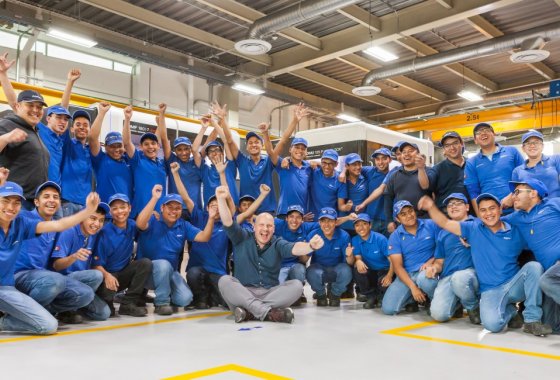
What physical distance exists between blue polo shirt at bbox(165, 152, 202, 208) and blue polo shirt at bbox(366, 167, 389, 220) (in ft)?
7.97

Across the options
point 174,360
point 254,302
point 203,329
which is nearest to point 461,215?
point 254,302

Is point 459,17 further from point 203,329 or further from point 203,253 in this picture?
point 203,329

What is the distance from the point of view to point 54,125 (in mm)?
5477

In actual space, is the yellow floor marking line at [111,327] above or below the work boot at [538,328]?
below

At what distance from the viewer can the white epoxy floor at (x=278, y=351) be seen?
3197 mm

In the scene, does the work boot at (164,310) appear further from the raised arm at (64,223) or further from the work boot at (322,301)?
the work boot at (322,301)

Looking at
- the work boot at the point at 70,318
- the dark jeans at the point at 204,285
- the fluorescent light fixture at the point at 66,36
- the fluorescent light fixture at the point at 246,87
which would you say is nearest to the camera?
the work boot at the point at 70,318

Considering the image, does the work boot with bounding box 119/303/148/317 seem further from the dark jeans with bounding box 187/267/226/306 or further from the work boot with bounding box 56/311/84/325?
the dark jeans with bounding box 187/267/226/306

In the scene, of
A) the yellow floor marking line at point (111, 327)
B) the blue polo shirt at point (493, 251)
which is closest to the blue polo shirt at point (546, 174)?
the blue polo shirt at point (493, 251)

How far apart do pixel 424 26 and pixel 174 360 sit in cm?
1020

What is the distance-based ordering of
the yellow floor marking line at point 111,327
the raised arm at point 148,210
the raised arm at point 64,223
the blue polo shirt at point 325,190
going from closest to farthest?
1. the yellow floor marking line at point 111,327
2. the raised arm at point 64,223
3. the raised arm at point 148,210
4. the blue polo shirt at point 325,190

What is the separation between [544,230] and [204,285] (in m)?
3.72

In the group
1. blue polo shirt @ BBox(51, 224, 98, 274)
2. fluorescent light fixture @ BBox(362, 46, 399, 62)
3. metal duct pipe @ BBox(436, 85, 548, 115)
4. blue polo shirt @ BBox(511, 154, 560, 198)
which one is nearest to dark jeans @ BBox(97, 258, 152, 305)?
blue polo shirt @ BBox(51, 224, 98, 274)

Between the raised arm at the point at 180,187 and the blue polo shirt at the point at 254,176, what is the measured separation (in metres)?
0.84
